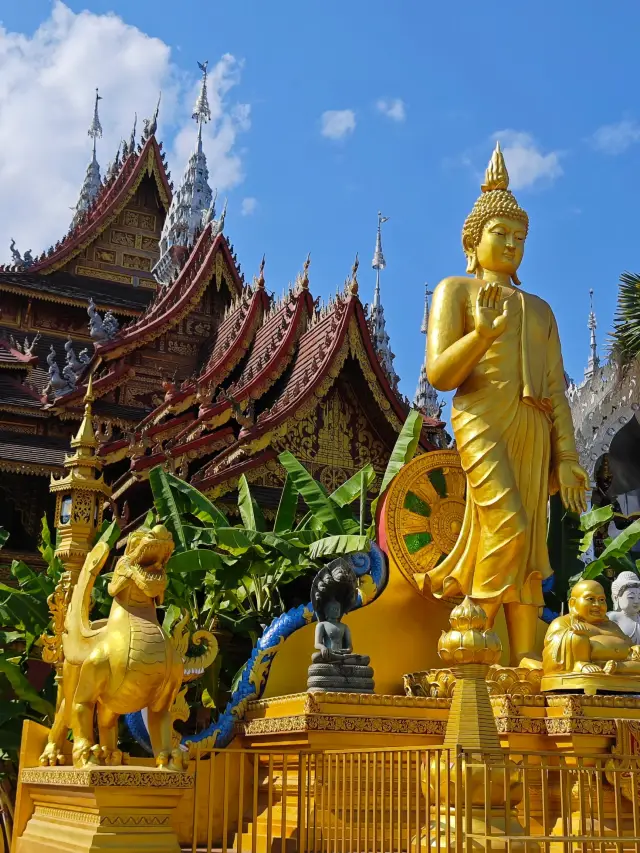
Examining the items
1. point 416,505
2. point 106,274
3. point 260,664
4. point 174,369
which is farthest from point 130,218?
point 260,664

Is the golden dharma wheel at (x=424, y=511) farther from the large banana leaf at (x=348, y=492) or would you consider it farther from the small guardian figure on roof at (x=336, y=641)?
the large banana leaf at (x=348, y=492)

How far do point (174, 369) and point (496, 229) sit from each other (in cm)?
1131

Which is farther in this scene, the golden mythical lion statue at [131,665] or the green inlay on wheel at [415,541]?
the green inlay on wheel at [415,541]

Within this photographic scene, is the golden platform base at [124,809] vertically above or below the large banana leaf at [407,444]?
below

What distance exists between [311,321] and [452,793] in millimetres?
11444

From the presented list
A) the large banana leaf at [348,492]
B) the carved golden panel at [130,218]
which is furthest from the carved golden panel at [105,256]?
the large banana leaf at [348,492]

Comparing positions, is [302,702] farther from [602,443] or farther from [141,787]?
[602,443]

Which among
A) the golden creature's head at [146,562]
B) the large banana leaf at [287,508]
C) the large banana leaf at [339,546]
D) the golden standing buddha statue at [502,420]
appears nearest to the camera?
the golden creature's head at [146,562]

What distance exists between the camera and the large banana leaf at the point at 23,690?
9.30m

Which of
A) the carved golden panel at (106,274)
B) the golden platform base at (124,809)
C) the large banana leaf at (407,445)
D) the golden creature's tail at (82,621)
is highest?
the carved golden panel at (106,274)

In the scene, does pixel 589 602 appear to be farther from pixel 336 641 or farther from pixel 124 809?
pixel 124 809

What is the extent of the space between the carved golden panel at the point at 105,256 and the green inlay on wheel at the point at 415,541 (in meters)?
15.9

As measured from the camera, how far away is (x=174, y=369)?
18375 millimetres

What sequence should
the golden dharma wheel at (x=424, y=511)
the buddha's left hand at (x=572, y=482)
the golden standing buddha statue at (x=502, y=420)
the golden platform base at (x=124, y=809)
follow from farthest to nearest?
1. the golden dharma wheel at (x=424, y=511)
2. the buddha's left hand at (x=572, y=482)
3. the golden standing buddha statue at (x=502, y=420)
4. the golden platform base at (x=124, y=809)
